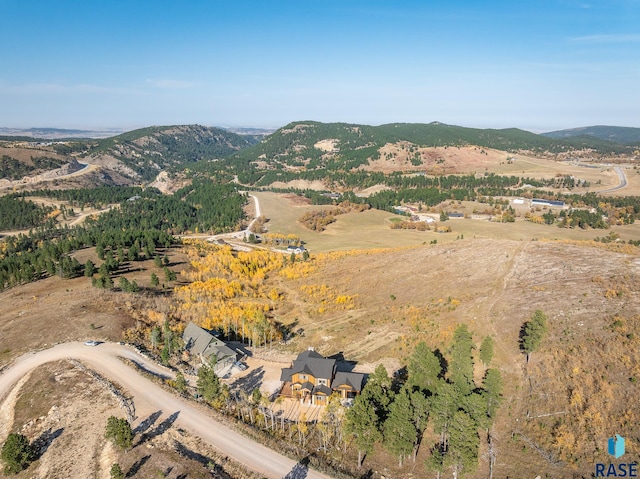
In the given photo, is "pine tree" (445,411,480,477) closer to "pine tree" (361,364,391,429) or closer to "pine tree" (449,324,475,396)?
"pine tree" (449,324,475,396)

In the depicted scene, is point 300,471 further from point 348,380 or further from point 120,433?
point 120,433

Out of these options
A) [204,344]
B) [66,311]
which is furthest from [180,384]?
[66,311]

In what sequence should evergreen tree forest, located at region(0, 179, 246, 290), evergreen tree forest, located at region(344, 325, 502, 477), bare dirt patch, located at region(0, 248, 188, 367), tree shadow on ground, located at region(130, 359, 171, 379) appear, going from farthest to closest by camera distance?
evergreen tree forest, located at region(0, 179, 246, 290)
bare dirt patch, located at region(0, 248, 188, 367)
tree shadow on ground, located at region(130, 359, 171, 379)
evergreen tree forest, located at region(344, 325, 502, 477)

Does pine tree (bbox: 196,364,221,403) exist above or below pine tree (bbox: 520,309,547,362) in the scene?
below

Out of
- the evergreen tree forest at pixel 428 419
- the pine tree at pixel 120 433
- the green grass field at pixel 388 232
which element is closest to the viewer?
the evergreen tree forest at pixel 428 419

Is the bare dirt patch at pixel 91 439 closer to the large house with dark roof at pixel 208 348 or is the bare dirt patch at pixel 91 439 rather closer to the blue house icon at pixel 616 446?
the large house with dark roof at pixel 208 348

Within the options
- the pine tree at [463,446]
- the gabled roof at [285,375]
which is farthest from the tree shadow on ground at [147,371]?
the pine tree at [463,446]

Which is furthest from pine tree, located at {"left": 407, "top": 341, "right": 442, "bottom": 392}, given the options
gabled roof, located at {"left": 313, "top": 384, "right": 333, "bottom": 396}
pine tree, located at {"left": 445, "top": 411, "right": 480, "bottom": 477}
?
gabled roof, located at {"left": 313, "top": 384, "right": 333, "bottom": 396}

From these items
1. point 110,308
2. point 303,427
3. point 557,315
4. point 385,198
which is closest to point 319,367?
point 303,427
